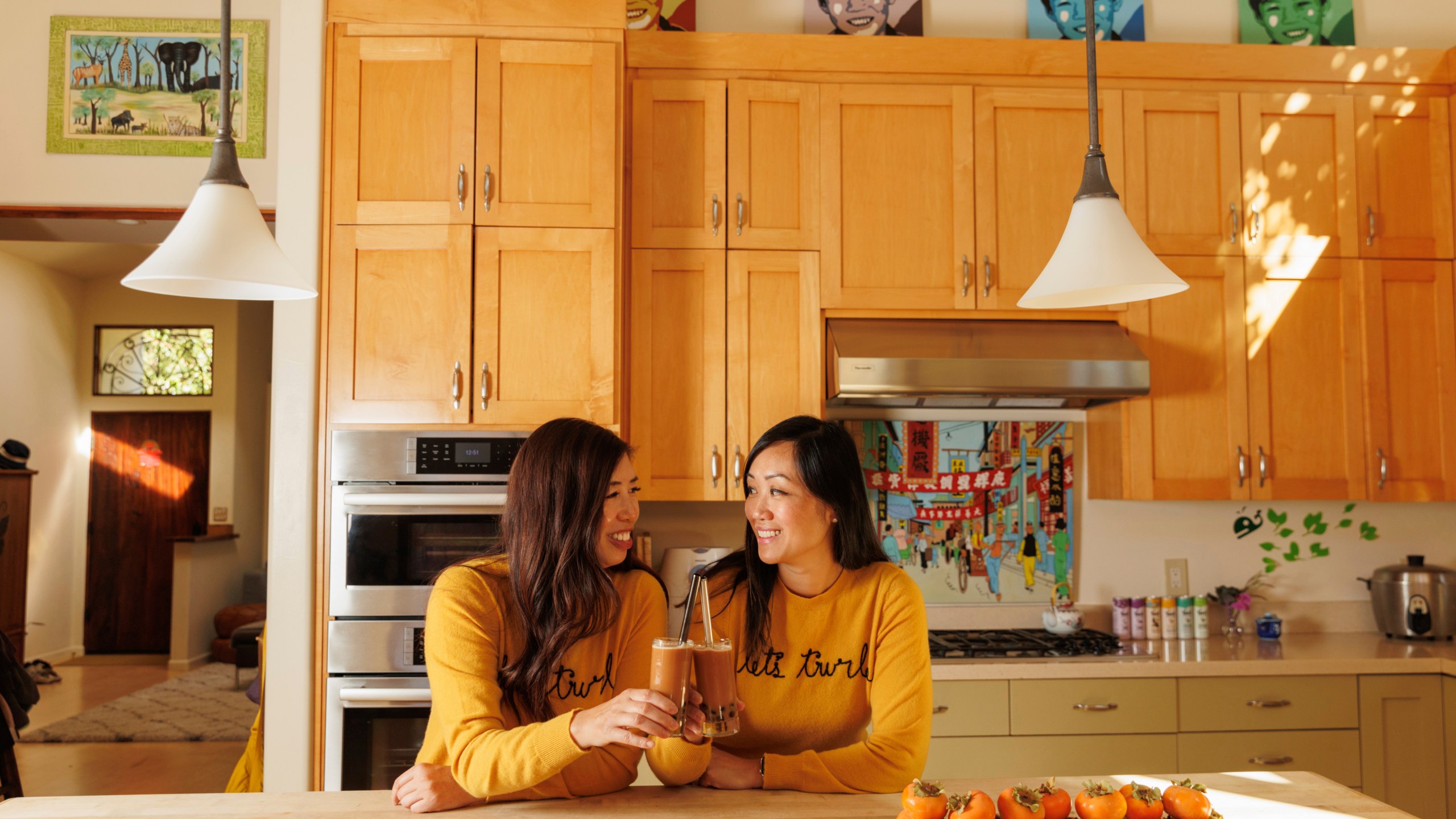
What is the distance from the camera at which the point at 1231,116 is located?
10.3ft

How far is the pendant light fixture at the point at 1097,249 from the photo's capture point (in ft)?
5.01

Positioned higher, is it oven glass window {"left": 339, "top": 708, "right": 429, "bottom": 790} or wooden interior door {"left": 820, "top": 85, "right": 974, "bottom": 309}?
wooden interior door {"left": 820, "top": 85, "right": 974, "bottom": 309}

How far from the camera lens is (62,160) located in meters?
3.09

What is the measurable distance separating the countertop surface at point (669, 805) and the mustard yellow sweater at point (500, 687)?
5cm

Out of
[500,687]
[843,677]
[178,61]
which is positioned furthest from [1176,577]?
[178,61]

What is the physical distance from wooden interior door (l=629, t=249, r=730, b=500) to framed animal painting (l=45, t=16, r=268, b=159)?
1380 millimetres

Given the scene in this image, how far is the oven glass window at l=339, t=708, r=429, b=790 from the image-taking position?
2533 millimetres

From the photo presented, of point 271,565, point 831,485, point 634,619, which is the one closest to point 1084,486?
point 831,485

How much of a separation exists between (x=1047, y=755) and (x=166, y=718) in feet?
15.9

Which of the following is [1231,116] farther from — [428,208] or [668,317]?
[428,208]

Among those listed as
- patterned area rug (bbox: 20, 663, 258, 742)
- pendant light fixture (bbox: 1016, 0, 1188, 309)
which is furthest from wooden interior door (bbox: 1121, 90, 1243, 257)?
patterned area rug (bbox: 20, 663, 258, 742)

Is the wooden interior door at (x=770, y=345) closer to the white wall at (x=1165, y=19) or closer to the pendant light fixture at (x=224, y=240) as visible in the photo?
the white wall at (x=1165, y=19)

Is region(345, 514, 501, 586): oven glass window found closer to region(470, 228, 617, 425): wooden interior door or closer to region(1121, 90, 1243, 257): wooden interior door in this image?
region(470, 228, 617, 425): wooden interior door

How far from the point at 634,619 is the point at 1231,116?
2647 millimetres
